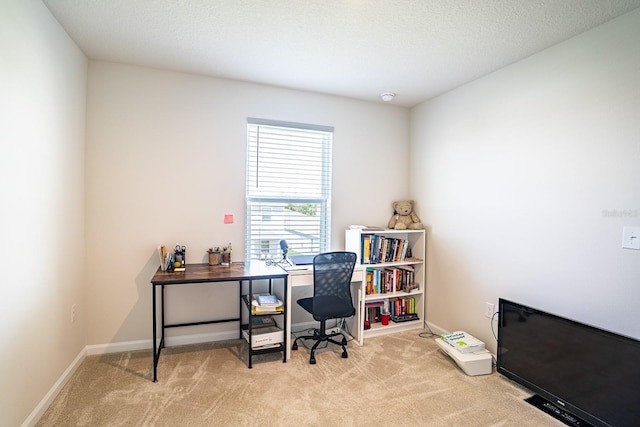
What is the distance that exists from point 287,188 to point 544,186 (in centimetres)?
237

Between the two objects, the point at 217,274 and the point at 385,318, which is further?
the point at 385,318

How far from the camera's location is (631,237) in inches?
75.2

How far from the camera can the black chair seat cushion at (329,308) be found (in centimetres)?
276

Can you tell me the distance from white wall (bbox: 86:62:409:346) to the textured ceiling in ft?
0.74

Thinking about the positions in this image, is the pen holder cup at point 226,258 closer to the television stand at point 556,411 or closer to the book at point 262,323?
the book at point 262,323

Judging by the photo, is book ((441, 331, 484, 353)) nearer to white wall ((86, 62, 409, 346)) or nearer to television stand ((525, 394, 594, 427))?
television stand ((525, 394, 594, 427))

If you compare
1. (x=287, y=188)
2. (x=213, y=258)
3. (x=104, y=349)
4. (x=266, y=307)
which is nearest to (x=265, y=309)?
(x=266, y=307)

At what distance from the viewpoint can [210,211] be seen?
3059mm

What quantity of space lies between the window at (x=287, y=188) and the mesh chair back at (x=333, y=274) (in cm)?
75

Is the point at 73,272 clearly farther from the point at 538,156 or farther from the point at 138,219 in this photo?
the point at 538,156

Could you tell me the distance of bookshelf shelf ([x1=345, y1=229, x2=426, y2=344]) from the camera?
334cm

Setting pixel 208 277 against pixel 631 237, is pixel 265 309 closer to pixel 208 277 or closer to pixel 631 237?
pixel 208 277

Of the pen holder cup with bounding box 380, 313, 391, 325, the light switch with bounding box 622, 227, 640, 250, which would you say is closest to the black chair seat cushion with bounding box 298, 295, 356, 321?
the pen holder cup with bounding box 380, 313, 391, 325

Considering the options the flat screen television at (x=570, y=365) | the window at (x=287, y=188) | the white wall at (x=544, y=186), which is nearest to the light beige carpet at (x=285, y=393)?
the flat screen television at (x=570, y=365)
